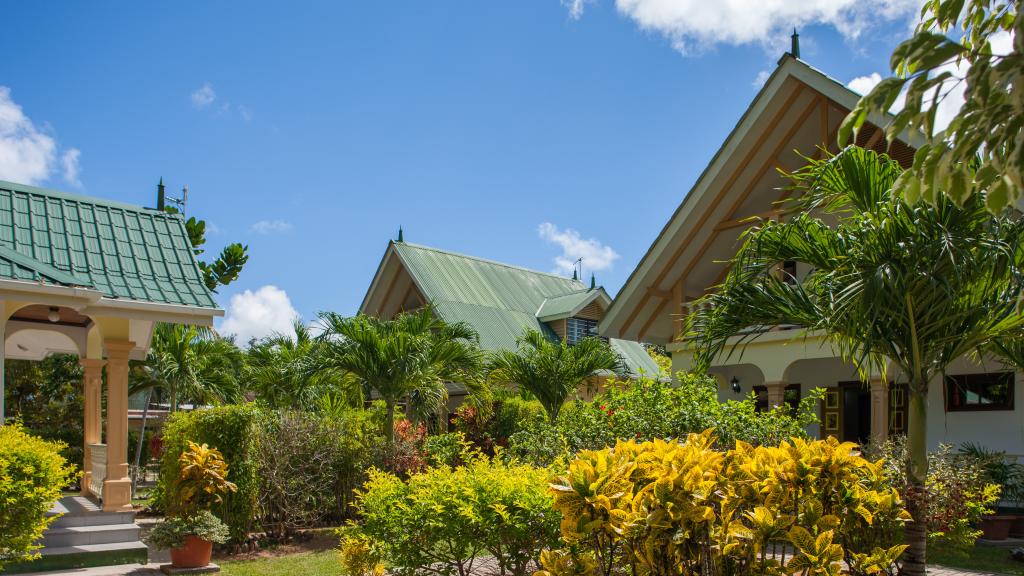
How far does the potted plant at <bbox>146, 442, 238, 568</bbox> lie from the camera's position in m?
9.91

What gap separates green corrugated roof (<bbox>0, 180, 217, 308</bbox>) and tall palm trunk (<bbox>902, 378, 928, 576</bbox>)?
9322mm

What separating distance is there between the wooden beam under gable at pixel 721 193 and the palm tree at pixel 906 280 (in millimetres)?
8008

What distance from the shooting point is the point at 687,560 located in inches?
193

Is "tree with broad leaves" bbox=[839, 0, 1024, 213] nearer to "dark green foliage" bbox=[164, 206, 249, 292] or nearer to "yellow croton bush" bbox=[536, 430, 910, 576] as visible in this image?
"yellow croton bush" bbox=[536, 430, 910, 576]

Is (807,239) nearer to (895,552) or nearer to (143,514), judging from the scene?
(895,552)

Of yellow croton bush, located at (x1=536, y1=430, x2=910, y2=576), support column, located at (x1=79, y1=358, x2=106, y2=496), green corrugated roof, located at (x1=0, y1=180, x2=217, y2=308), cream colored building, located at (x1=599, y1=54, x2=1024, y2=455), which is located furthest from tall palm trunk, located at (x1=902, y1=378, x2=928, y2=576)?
support column, located at (x1=79, y1=358, x2=106, y2=496)

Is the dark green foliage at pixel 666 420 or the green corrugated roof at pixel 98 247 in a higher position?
the green corrugated roof at pixel 98 247

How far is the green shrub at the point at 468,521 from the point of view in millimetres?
6012

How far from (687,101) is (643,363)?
17918 millimetres

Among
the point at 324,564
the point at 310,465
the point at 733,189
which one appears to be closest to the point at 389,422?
the point at 310,465

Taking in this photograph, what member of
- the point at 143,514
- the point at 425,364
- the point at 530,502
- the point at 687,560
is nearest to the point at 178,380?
the point at 143,514

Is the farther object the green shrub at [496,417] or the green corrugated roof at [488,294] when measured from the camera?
the green corrugated roof at [488,294]

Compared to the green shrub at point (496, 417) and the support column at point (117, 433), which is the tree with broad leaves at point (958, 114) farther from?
the green shrub at point (496, 417)

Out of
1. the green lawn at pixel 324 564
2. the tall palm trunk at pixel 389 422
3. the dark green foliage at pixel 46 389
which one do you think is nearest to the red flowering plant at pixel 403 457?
the tall palm trunk at pixel 389 422
